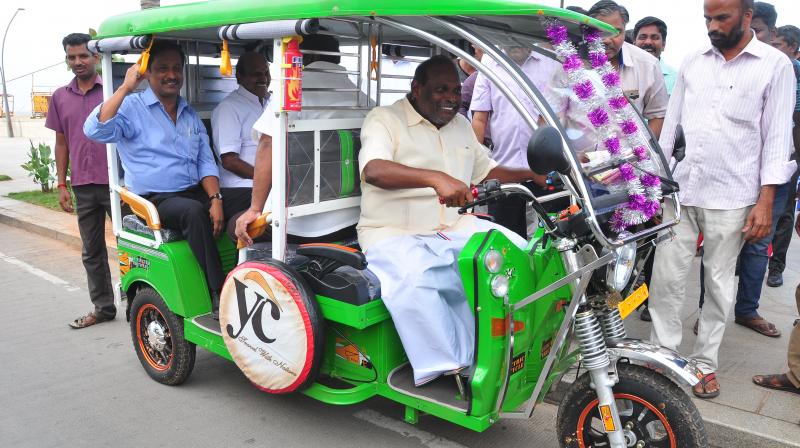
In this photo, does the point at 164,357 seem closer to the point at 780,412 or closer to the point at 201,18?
the point at 201,18

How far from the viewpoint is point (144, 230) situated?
3961 mm

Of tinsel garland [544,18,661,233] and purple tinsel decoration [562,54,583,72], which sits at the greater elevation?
purple tinsel decoration [562,54,583,72]

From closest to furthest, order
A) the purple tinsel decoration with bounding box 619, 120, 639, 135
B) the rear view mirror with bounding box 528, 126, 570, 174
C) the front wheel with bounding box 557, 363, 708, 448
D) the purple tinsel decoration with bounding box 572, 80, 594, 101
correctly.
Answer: the rear view mirror with bounding box 528, 126, 570, 174, the front wheel with bounding box 557, 363, 708, 448, the purple tinsel decoration with bounding box 572, 80, 594, 101, the purple tinsel decoration with bounding box 619, 120, 639, 135

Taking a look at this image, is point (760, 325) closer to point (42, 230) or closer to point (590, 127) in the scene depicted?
point (590, 127)

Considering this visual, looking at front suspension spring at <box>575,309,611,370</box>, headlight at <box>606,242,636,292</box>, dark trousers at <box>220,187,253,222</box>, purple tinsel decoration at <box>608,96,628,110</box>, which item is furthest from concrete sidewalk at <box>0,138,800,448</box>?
dark trousers at <box>220,187,253,222</box>

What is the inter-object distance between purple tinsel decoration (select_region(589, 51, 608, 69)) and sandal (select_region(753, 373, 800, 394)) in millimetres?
2031

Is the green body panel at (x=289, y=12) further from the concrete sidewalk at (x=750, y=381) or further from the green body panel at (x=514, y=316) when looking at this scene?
the concrete sidewalk at (x=750, y=381)

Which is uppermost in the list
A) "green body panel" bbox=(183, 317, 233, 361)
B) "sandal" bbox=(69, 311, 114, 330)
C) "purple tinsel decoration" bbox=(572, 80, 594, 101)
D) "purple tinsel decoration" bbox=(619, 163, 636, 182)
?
"purple tinsel decoration" bbox=(572, 80, 594, 101)

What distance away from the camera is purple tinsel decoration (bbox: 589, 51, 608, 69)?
2.96 meters

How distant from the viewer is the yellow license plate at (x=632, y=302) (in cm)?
268

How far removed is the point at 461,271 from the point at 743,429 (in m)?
1.67

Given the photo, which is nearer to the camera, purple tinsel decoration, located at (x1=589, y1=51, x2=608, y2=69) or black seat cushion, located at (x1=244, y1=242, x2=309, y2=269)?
purple tinsel decoration, located at (x1=589, y1=51, x2=608, y2=69)

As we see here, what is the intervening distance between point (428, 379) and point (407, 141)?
114 cm

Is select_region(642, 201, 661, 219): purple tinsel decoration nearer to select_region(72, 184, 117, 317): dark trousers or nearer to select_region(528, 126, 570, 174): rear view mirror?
select_region(528, 126, 570, 174): rear view mirror
